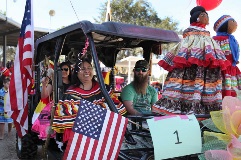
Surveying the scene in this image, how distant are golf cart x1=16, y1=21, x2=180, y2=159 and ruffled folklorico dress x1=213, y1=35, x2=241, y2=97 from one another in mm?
590

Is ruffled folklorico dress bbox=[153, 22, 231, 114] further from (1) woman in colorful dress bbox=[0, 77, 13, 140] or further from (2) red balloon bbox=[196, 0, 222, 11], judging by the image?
(1) woman in colorful dress bbox=[0, 77, 13, 140]

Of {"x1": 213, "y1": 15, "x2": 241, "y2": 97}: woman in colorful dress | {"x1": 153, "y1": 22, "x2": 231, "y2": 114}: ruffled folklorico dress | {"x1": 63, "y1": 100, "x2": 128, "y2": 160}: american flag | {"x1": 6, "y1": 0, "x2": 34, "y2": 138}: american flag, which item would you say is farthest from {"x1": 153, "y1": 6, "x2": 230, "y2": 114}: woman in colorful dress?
{"x1": 6, "y1": 0, "x2": 34, "y2": 138}: american flag

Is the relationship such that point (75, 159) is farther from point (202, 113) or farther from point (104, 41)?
point (104, 41)

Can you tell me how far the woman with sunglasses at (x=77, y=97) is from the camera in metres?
3.28

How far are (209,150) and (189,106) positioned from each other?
1.21 meters

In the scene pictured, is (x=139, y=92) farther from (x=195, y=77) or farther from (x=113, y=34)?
(x=113, y=34)

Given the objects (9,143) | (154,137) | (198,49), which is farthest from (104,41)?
(9,143)

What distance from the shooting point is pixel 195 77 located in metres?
3.23

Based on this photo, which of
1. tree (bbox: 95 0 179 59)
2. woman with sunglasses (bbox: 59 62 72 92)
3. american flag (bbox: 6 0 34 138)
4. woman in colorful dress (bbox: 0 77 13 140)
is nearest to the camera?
american flag (bbox: 6 0 34 138)

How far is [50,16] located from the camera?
7.99 m

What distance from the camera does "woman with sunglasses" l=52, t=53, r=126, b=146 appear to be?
10.8 feet

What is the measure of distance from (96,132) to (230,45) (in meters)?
1.91

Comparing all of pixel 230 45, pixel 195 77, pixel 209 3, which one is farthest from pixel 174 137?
pixel 209 3

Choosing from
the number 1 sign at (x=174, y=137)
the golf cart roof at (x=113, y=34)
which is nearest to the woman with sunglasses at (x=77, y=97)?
the golf cart roof at (x=113, y=34)
